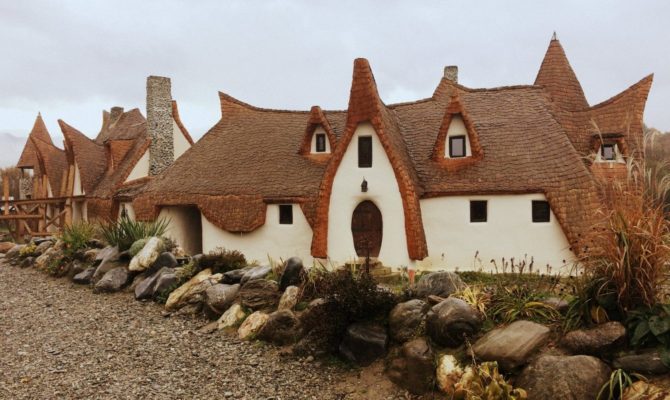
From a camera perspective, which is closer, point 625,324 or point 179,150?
point 625,324

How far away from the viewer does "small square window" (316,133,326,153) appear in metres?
17.1

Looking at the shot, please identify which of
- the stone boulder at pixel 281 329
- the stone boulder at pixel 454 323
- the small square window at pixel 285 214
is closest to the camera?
the stone boulder at pixel 454 323

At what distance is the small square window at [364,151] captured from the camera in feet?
47.2

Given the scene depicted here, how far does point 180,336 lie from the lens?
9.20 m

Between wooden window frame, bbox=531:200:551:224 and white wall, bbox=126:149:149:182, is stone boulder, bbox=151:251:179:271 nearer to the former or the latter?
white wall, bbox=126:149:149:182

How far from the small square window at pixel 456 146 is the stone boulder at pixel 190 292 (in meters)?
8.70

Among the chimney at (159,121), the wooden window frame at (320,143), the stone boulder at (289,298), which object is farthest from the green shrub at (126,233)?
the chimney at (159,121)

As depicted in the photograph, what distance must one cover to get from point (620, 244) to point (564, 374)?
1.77 meters

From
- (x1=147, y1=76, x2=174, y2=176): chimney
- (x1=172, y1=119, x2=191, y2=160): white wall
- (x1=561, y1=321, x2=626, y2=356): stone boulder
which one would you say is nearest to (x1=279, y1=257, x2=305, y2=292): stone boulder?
(x1=561, y1=321, x2=626, y2=356): stone boulder

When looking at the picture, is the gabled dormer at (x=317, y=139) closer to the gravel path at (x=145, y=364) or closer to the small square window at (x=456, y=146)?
the small square window at (x=456, y=146)

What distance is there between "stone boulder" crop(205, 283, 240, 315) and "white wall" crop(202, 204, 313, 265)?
530 centimetres

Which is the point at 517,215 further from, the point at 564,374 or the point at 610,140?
the point at 564,374

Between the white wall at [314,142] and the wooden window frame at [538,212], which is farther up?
the white wall at [314,142]

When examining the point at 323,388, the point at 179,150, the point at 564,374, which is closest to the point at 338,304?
the point at 323,388
